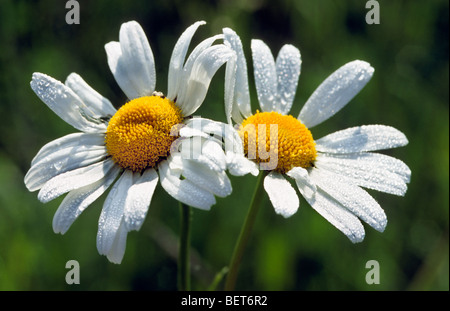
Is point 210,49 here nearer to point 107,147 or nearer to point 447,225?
point 107,147

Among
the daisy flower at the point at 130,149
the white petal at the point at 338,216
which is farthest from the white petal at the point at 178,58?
the white petal at the point at 338,216

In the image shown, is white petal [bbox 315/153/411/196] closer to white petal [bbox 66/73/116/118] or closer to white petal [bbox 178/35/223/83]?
white petal [bbox 178/35/223/83]

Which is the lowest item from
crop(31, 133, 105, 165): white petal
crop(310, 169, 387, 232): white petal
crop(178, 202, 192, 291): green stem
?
crop(178, 202, 192, 291): green stem

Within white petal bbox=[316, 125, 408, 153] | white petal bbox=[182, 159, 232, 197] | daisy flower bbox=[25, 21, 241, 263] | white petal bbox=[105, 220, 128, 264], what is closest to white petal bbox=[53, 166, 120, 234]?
daisy flower bbox=[25, 21, 241, 263]

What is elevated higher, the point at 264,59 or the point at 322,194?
the point at 264,59

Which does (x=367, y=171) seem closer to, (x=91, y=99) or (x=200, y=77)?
(x=200, y=77)
